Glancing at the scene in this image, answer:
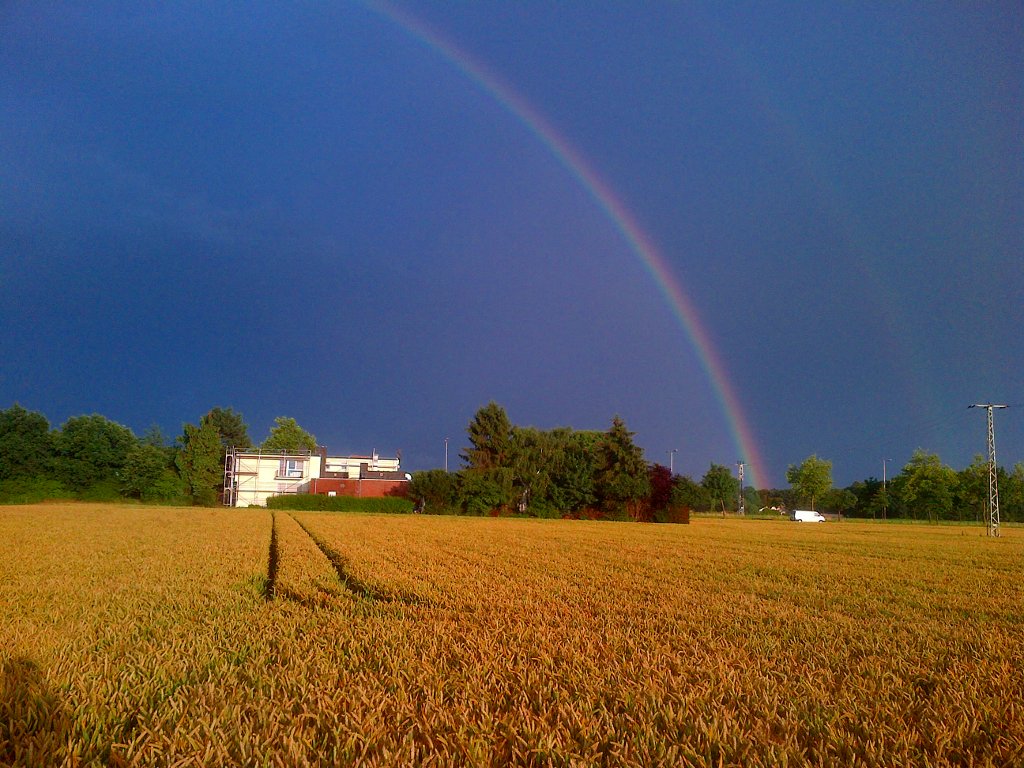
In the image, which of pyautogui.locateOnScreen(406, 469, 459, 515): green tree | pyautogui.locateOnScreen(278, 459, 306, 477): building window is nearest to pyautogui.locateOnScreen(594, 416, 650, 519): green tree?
pyautogui.locateOnScreen(406, 469, 459, 515): green tree

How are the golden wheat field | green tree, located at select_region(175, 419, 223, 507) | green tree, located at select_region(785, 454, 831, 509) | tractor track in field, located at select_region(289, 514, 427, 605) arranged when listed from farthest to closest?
green tree, located at select_region(785, 454, 831, 509), green tree, located at select_region(175, 419, 223, 507), tractor track in field, located at select_region(289, 514, 427, 605), the golden wheat field

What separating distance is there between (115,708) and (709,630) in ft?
14.9

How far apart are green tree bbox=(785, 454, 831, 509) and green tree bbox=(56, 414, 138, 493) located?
3860 inches

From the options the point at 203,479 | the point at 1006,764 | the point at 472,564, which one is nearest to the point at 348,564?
the point at 472,564

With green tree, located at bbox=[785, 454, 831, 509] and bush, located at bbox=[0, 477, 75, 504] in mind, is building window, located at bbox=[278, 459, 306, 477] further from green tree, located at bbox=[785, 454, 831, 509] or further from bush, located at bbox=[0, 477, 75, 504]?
green tree, located at bbox=[785, 454, 831, 509]

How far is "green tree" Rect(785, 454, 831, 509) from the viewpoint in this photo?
4215 inches

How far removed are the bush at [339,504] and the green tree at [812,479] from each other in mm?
77765

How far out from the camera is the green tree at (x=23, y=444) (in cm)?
6525

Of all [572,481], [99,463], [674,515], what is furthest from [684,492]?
[99,463]

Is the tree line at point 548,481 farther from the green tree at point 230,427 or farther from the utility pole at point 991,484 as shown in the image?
the green tree at point 230,427

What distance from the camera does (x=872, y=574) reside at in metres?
12.9

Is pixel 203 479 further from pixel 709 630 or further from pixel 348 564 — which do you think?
pixel 709 630

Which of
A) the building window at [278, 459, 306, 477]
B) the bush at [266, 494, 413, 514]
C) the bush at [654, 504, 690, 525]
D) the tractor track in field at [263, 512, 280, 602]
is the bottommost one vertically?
the bush at [654, 504, 690, 525]

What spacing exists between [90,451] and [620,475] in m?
55.2
